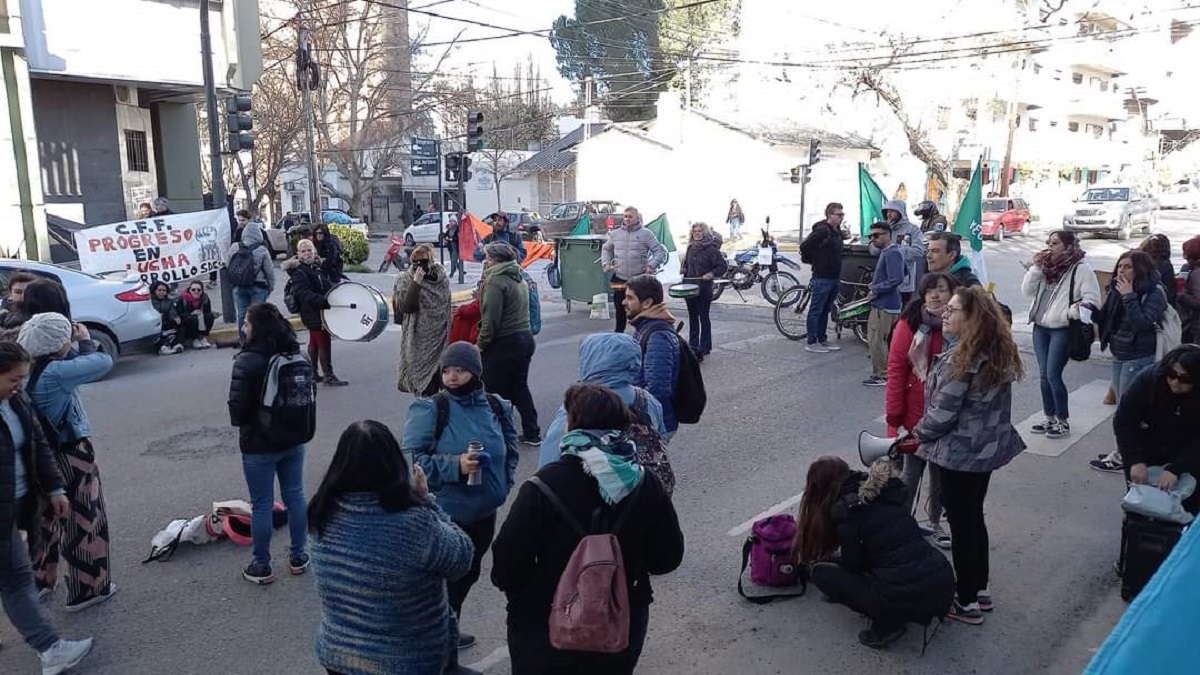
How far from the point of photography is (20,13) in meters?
14.4

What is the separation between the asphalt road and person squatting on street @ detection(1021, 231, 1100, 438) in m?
0.31

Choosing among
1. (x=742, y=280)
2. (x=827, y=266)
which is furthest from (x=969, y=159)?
(x=827, y=266)

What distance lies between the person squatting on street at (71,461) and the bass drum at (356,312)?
12.7 ft

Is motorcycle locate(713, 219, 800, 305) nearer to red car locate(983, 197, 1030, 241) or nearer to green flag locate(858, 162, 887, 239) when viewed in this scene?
green flag locate(858, 162, 887, 239)

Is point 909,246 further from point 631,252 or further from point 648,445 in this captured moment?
point 648,445

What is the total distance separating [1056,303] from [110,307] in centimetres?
995

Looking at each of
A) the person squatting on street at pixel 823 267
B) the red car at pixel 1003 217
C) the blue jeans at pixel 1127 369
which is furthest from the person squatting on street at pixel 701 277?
the red car at pixel 1003 217

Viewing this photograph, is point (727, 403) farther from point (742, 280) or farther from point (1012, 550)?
point (742, 280)

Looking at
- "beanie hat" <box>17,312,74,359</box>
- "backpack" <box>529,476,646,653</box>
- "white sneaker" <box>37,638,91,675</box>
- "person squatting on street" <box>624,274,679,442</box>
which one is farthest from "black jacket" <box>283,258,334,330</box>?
"backpack" <box>529,476,646,653</box>

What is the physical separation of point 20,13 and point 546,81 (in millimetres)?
46852

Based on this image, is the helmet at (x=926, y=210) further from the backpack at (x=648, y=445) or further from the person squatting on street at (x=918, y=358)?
the backpack at (x=648, y=445)

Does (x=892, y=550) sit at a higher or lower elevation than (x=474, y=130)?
lower

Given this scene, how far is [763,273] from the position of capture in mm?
16750

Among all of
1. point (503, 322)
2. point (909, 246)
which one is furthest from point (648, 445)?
point (909, 246)
